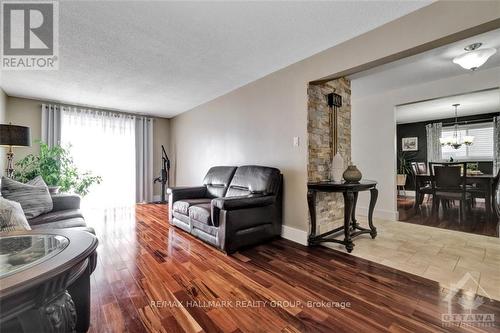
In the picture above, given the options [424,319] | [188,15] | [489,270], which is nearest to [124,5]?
[188,15]

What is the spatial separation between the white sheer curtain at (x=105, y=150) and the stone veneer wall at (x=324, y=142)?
452cm

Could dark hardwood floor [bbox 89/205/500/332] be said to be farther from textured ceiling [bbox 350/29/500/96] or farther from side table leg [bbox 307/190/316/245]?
textured ceiling [bbox 350/29/500/96]

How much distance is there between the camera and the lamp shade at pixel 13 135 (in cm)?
258

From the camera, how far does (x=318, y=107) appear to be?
111 inches

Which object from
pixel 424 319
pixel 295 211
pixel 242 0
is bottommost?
pixel 424 319

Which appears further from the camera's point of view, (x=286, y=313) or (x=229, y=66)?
(x=229, y=66)

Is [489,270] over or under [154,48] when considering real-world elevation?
under

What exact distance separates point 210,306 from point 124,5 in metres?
2.44

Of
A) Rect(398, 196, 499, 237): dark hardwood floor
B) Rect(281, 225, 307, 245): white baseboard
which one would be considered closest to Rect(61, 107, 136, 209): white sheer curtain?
Rect(281, 225, 307, 245): white baseboard

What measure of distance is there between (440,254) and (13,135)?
16.8 feet

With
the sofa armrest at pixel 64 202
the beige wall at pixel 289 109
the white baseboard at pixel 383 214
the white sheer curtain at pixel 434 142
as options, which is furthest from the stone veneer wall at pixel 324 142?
the white sheer curtain at pixel 434 142

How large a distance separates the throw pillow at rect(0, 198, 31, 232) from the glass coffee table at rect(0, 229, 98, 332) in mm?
277

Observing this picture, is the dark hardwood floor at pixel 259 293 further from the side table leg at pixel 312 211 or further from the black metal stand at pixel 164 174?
the black metal stand at pixel 164 174

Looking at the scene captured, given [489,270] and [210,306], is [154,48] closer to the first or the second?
[210,306]
